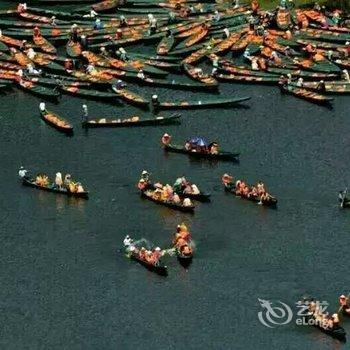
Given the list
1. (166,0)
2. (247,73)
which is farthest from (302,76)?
(166,0)

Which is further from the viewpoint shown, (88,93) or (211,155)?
(88,93)

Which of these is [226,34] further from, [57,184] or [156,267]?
[156,267]

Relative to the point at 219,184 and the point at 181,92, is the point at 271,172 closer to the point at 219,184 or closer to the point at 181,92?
the point at 219,184

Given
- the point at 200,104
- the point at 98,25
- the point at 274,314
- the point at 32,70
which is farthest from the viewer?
the point at 98,25

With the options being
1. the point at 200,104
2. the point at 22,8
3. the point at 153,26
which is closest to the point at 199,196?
the point at 200,104

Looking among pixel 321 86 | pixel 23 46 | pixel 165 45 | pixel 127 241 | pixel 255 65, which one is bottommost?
pixel 127 241

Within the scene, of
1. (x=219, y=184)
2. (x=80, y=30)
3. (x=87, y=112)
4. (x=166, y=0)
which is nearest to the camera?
(x=219, y=184)
